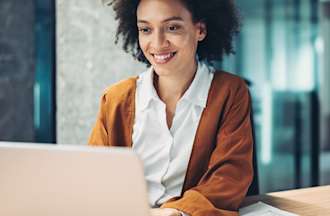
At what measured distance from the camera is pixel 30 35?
217cm

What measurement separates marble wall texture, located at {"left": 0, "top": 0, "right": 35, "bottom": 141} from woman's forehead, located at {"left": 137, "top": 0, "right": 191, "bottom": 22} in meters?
0.92

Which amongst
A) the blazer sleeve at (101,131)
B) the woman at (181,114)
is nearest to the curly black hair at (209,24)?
the woman at (181,114)

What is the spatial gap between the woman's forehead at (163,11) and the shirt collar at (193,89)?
160mm

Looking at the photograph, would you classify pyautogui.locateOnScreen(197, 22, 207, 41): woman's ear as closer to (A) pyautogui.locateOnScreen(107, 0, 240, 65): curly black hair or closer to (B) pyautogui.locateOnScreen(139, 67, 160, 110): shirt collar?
(A) pyautogui.locateOnScreen(107, 0, 240, 65): curly black hair

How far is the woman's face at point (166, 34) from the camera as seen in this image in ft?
4.53

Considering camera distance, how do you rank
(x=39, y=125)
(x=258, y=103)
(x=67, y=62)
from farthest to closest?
(x=258, y=103) < (x=39, y=125) < (x=67, y=62)

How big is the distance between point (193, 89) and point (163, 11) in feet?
0.78

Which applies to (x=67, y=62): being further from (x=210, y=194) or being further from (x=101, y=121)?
(x=210, y=194)

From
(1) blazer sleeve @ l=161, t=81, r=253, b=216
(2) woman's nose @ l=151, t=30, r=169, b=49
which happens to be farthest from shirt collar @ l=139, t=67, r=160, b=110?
(1) blazer sleeve @ l=161, t=81, r=253, b=216

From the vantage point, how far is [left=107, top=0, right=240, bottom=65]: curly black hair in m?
1.45

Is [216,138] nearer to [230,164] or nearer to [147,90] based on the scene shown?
[230,164]

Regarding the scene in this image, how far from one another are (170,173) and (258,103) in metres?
2.01

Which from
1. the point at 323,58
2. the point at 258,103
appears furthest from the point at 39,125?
the point at 323,58

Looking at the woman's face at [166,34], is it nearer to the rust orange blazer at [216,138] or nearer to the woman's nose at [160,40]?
the woman's nose at [160,40]
